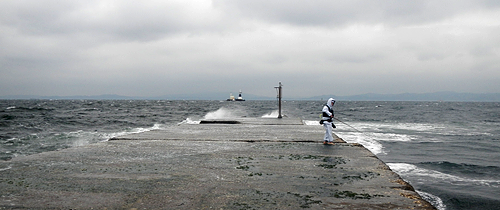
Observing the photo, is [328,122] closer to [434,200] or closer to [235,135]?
[434,200]

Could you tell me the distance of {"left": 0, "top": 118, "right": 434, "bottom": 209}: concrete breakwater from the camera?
12.8ft

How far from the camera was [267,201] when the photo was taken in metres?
3.98

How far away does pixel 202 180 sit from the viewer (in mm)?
4938

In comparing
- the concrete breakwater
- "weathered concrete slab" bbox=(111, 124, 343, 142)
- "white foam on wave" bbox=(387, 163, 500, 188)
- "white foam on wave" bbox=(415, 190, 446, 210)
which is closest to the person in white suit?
"weathered concrete slab" bbox=(111, 124, 343, 142)

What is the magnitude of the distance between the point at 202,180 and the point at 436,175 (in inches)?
343

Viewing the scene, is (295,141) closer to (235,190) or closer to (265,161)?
(265,161)

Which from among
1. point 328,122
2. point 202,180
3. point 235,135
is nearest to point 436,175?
point 328,122

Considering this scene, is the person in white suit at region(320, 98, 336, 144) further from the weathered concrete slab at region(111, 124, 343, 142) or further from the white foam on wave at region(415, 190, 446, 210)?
the white foam on wave at region(415, 190, 446, 210)

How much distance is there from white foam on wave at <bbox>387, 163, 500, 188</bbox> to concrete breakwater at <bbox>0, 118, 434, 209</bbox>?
3.80 meters

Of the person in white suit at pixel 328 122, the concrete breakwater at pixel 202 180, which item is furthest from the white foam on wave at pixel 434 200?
the person in white suit at pixel 328 122

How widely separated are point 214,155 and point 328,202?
3656 millimetres

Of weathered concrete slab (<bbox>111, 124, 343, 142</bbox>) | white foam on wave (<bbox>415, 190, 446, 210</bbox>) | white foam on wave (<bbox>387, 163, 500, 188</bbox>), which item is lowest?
white foam on wave (<bbox>387, 163, 500, 188</bbox>)

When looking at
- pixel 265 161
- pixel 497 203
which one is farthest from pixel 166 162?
pixel 497 203

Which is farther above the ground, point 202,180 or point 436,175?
point 202,180
